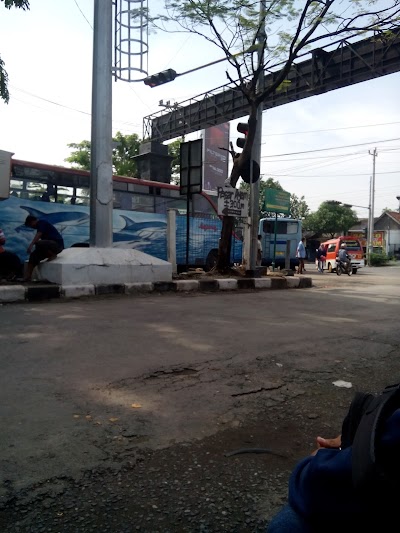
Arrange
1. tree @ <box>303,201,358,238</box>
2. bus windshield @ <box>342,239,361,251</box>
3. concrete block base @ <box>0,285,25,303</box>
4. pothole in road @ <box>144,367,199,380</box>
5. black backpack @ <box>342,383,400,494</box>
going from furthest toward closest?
tree @ <box>303,201,358,238</box> < bus windshield @ <box>342,239,361,251</box> < concrete block base @ <box>0,285,25,303</box> < pothole in road @ <box>144,367,199,380</box> < black backpack @ <box>342,383,400,494</box>

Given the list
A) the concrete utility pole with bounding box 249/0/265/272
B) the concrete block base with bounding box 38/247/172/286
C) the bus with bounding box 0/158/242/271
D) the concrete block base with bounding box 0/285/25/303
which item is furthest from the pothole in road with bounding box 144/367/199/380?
the bus with bounding box 0/158/242/271

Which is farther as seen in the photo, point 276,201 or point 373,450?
point 276,201

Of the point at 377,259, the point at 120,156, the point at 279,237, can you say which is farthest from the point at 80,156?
the point at 377,259

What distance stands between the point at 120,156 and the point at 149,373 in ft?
90.6

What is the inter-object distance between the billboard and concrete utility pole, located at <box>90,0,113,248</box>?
18.1m

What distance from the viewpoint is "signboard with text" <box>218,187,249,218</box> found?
10.4 meters

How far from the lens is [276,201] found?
15938 millimetres

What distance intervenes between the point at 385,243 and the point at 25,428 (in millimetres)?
57934

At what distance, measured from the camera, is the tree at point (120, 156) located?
27.8 meters

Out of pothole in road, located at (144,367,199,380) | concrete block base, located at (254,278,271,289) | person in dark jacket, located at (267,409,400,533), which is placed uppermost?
person in dark jacket, located at (267,409,400,533)

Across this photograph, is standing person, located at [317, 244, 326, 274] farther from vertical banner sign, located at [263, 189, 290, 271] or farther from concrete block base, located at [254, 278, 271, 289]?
concrete block base, located at [254, 278, 271, 289]

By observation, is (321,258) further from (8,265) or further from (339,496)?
(339,496)

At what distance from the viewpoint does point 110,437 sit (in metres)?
2.23

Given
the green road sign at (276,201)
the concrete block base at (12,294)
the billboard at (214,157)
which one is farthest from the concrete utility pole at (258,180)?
the billboard at (214,157)
